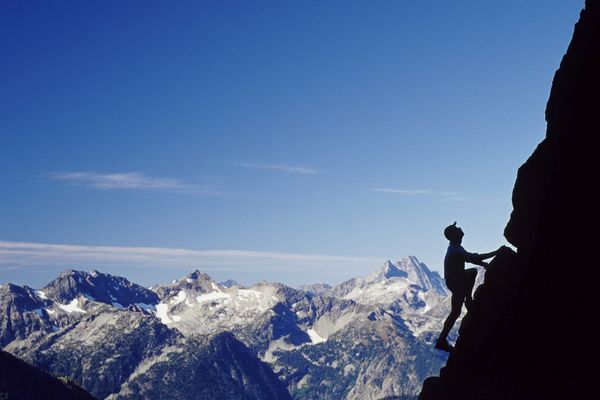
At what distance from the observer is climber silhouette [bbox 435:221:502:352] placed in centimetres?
2277

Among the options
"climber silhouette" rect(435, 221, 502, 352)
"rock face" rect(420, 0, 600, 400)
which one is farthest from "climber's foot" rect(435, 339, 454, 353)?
"climber silhouette" rect(435, 221, 502, 352)

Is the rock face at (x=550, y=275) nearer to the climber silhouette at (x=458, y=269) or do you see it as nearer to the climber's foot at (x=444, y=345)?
the climber silhouette at (x=458, y=269)

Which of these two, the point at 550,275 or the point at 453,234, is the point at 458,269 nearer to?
the point at 453,234

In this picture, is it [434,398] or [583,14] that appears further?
[434,398]

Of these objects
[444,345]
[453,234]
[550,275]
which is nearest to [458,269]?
[453,234]

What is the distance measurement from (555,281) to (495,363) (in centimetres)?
399

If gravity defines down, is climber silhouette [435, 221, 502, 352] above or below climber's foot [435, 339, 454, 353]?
above

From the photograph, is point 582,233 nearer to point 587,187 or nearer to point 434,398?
point 587,187

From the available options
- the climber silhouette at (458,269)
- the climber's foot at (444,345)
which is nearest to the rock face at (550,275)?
the climber silhouette at (458,269)

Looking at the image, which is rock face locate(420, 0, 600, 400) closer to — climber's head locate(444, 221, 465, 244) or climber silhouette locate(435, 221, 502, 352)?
climber silhouette locate(435, 221, 502, 352)

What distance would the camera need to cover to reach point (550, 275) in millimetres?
18938

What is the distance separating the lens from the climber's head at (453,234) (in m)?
23.5

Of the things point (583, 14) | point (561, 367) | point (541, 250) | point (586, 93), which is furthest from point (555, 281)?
point (583, 14)

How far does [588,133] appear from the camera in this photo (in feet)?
60.2
